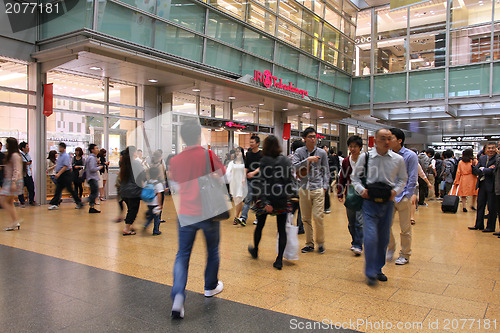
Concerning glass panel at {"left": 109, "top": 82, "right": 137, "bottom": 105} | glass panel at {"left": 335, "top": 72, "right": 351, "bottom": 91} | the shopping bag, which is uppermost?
glass panel at {"left": 335, "top": 72, "right": 351, "bottom": 91}

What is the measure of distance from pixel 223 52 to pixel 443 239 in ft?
36.0

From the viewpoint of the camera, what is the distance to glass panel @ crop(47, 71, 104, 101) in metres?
12.7

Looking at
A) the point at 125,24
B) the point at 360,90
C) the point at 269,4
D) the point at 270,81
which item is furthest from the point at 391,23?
the point at 125,24

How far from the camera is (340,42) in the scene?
23.8 m

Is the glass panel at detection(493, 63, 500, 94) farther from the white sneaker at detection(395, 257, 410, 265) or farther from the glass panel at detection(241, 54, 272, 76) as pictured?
the white sneaker at detection(395, 257, 410, 265)

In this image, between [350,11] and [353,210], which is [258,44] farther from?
[353,210]

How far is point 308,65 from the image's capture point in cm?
2073

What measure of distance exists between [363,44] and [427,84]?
214 inches

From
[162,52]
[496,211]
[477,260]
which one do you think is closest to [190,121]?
[477,260]

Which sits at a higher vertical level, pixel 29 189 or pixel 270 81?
pixel 270 81

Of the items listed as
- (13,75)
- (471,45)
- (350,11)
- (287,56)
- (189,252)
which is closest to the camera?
(189,252)

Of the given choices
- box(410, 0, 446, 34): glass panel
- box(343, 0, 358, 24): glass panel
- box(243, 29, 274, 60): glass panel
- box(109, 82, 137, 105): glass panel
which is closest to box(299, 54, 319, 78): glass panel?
box(243, 29, 274, 60): glass panel

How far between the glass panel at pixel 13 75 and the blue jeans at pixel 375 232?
37.4ft

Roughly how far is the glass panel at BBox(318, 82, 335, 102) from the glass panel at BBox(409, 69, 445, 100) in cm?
441
